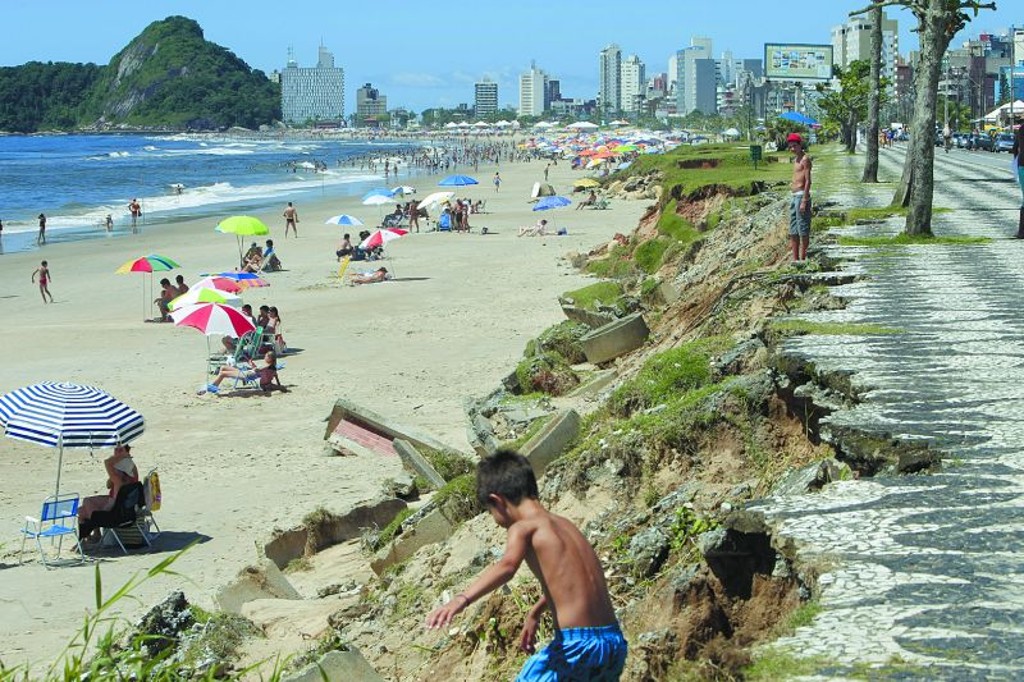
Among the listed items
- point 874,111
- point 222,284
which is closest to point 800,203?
point 222,284

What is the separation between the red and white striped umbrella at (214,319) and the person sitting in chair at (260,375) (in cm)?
58

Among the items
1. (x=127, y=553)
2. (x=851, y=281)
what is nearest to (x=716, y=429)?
(x=851, y=281)

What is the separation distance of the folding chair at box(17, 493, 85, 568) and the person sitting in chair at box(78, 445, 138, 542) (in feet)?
0.27

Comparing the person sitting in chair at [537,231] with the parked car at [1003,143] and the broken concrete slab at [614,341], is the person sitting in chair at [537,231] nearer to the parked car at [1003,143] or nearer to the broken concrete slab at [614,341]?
the parked car at [1003,143]

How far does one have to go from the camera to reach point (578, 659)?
5.07 meters

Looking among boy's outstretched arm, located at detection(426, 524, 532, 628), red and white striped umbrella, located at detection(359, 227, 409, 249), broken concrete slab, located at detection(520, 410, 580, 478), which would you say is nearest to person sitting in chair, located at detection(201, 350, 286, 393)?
broken concrete slab, located at detection(520, 410, 580, 478)

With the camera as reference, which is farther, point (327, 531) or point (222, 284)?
point (222, 284)

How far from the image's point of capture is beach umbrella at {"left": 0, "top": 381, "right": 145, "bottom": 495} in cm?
1298

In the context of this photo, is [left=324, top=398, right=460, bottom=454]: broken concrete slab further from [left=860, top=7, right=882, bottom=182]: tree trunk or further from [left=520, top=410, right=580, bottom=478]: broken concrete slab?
[left=860, top=7, right=882, bottom=182]: tree trunk

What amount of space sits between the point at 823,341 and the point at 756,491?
2431mm

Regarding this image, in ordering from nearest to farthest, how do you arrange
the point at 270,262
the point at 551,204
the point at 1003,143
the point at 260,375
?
the point at 260,375 < the point at 270,262 < the point at 551,204 < the point at 1003,143

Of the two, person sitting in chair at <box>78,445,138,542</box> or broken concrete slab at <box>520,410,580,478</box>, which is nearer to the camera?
broken concrete slab at <box>520,410,580,478</box>

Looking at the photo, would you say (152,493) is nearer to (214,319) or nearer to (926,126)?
(214,319)

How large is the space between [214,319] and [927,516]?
1571cm
